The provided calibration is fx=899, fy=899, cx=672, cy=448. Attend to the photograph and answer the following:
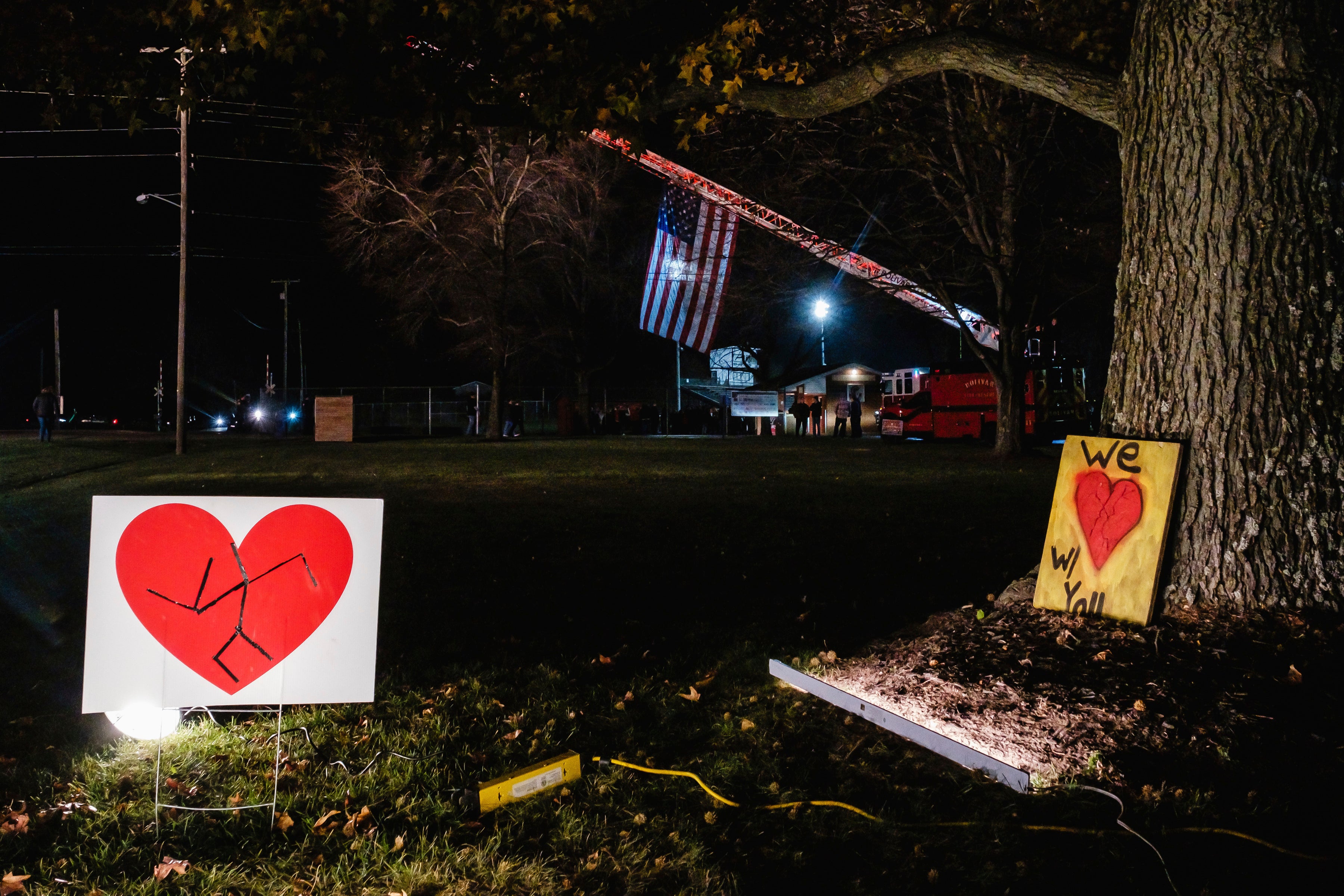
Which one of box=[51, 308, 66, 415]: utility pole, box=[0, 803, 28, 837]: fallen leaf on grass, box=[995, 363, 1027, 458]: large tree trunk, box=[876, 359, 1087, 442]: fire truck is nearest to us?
box=[0, 803, 28, 837]: fallen leaf on grass

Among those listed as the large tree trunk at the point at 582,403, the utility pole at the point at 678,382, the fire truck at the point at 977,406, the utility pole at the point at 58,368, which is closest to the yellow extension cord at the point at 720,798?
the fire truck at the point at 977,406

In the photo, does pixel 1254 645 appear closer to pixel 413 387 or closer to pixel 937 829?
pixel 937 829

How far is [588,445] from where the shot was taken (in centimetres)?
2714

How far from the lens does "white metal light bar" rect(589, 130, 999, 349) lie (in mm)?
18500

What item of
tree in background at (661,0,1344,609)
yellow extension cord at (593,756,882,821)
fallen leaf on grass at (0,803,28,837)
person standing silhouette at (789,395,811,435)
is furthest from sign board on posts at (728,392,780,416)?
fallen leaf on grass at (0,803,28,837)

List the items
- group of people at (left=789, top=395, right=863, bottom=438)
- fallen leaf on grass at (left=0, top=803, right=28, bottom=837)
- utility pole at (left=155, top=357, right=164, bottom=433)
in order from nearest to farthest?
fallen leaf on grass at (left=0, top=803, right=28, bottom=837) < group of people at (left=789, top=395, right=863, bottom=438) < utility pole at (left=155, top=357, right=164, bottom=433)

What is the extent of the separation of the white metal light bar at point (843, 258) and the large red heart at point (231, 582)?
1140 cm

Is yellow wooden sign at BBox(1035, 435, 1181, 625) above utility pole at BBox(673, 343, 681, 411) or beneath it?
beneath

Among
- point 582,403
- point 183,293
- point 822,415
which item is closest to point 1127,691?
point 183,293

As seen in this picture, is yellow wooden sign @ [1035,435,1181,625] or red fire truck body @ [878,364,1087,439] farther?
red fire truck body @ [878,364,1087,439]

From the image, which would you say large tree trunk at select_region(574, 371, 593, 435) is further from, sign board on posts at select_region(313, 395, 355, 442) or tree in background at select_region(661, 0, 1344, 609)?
tree in background at select_region(661, 0, 1344, 609)

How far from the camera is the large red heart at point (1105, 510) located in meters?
4.21

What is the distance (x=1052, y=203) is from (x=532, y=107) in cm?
1637

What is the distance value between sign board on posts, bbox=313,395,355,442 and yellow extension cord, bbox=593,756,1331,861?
27141mm
